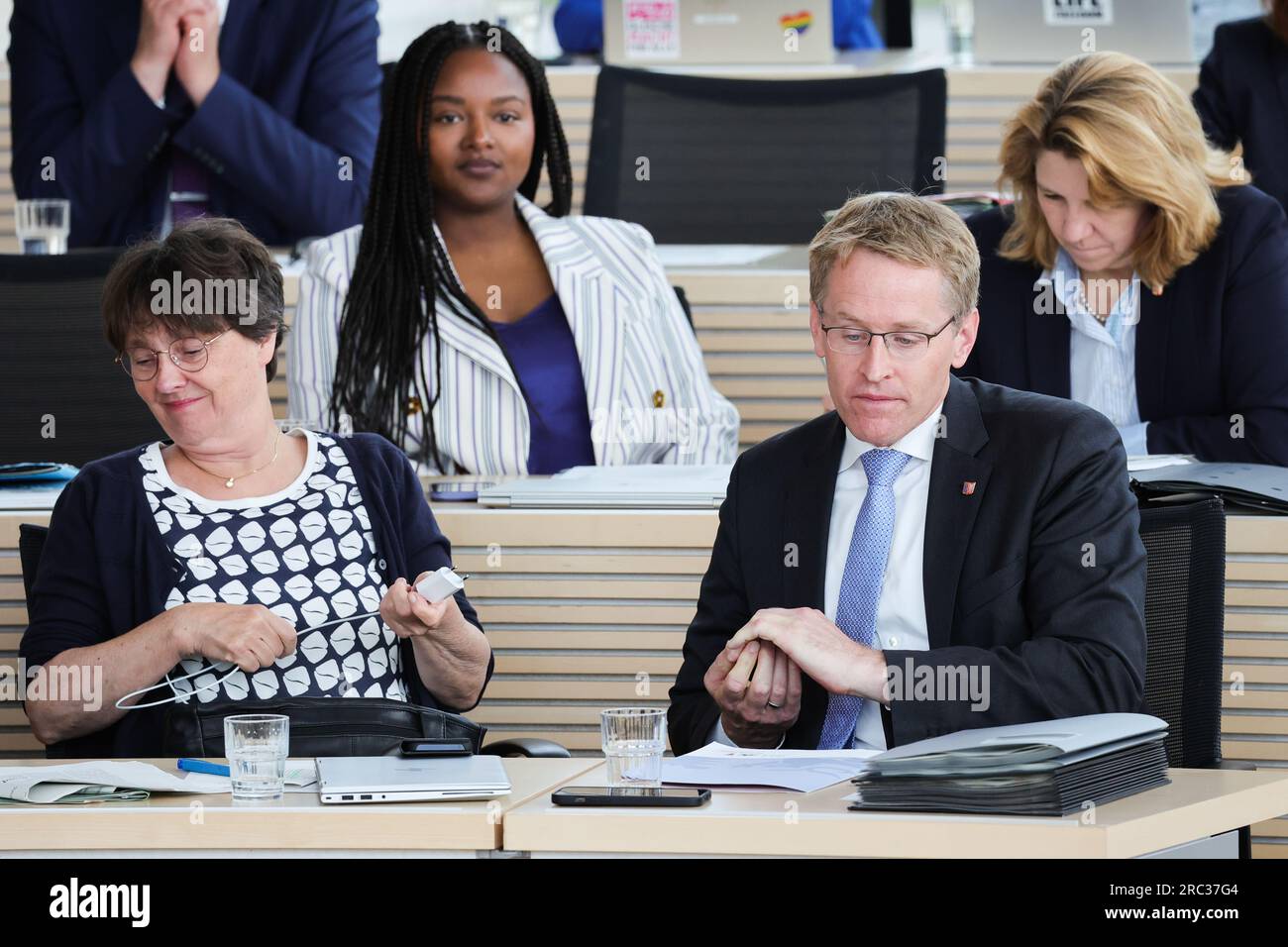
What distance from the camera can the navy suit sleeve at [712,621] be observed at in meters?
2.05

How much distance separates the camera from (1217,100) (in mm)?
3912

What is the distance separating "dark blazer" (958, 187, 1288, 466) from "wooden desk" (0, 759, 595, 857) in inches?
64.6

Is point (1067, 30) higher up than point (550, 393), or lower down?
higher up

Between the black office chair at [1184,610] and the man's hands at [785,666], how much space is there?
16.5 inches

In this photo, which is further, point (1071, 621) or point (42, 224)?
point (42, 224)

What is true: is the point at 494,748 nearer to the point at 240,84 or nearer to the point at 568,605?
the point at 568,605

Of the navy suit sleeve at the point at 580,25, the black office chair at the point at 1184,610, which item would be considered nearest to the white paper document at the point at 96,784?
the black office chair at the point at 1184,610

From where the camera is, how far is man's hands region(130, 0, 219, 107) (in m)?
3.61

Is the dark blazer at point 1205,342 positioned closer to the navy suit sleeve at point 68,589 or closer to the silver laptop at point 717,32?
→ the navy suit sleeve at point 68,589

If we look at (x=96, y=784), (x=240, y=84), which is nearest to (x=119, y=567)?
(x=96, y=784)

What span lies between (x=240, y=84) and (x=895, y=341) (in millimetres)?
2123
